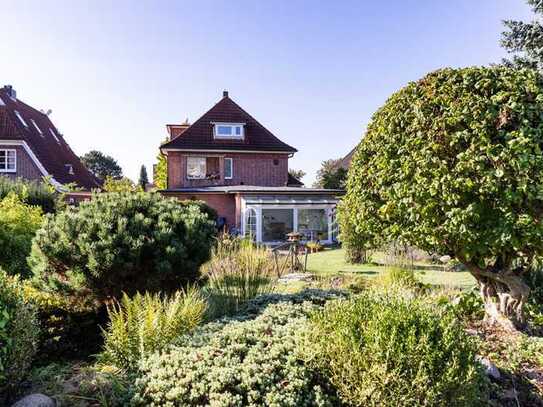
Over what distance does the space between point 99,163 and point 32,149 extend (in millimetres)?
40688

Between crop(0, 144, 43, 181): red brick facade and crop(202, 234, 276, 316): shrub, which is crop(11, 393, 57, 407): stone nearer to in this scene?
crop(202, 234, 276, 316): shrub

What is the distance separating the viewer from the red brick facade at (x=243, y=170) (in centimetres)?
2675

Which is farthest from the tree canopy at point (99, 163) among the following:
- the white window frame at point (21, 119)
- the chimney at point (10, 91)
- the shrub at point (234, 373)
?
the shrub at point (234, 373)

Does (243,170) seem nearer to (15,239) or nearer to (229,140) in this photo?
(229,140)

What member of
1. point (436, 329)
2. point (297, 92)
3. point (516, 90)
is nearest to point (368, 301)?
point (436, 329)

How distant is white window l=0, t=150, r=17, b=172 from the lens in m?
24.3

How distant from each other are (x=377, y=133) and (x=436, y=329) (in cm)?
303

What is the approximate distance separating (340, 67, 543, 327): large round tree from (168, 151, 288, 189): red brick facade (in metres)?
22.2

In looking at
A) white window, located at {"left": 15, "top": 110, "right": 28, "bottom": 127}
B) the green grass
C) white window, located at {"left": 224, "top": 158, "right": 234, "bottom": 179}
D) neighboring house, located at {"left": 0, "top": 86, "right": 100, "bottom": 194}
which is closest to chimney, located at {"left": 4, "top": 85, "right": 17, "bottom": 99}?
neighboring house, located at {"left": 0, "top": 86, "right": 100, "bottom": 194}

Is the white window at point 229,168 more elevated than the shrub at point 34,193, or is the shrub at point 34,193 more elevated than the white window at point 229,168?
the white window at point 229,168

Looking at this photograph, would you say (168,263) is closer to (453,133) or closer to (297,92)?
(453,133)

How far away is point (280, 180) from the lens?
28.7 m

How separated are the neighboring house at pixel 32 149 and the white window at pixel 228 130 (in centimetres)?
885

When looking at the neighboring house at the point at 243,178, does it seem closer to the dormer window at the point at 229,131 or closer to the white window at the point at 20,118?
the dormer window at the point at 229,131
